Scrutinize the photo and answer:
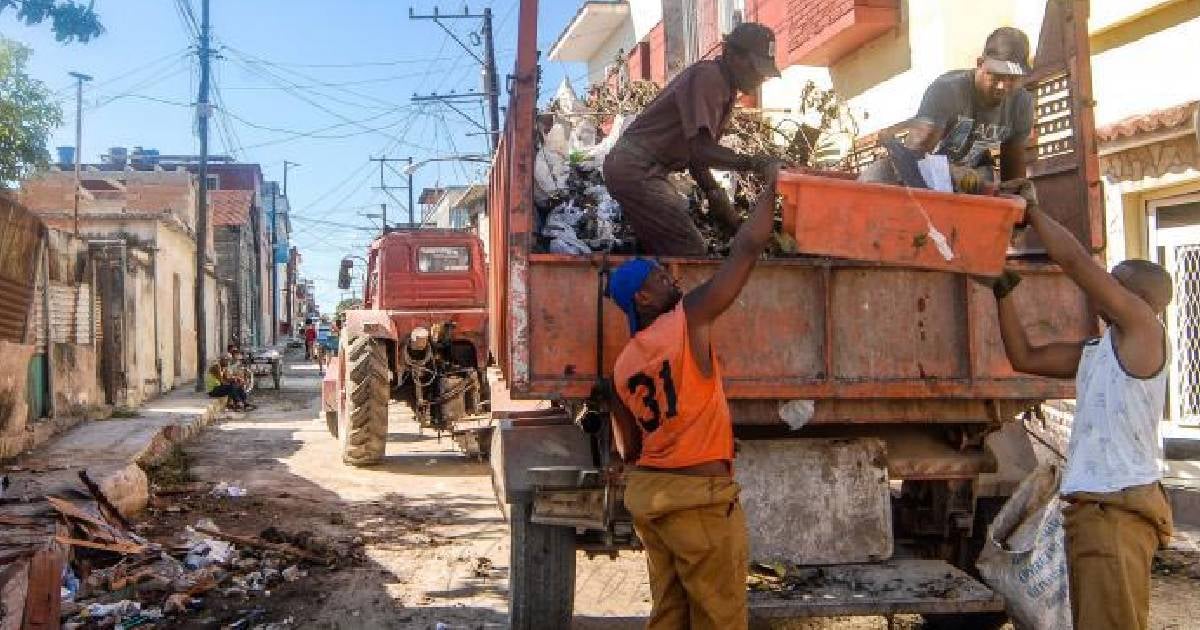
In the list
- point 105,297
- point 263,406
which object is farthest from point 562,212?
point 263,406

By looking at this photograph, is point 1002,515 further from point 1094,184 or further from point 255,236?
point 255,236

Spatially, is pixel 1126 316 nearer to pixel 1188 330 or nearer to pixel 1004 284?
pixel 1004 284

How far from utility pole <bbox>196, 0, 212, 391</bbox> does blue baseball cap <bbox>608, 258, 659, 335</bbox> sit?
19790 millimetres

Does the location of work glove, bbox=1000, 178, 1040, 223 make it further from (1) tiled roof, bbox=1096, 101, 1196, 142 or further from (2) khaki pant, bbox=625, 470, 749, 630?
(1) tiled roof, bbox=1096, 101, 1196, 142

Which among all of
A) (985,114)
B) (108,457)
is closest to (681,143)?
(985,114)

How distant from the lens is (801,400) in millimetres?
4141

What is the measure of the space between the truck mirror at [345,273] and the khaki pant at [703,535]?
11.1 m

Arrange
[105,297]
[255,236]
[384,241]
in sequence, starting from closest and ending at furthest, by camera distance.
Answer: [384,241]
[105,297]
[255,236]

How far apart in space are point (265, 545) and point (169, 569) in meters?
0.69

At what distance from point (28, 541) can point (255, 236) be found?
1958 inches

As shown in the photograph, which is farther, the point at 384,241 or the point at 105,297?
the point at 105,297

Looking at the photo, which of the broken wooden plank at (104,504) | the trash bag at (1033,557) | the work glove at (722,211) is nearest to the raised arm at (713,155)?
the work glove at (722,211)

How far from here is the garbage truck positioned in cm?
404

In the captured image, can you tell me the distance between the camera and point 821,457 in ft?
13.7
